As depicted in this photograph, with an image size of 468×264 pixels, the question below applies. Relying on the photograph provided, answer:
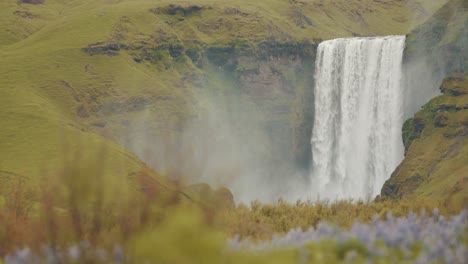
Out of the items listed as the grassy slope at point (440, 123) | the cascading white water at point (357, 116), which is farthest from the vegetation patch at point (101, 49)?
the grassy slope at point (440, 123)

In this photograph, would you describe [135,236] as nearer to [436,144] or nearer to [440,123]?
[436,144]

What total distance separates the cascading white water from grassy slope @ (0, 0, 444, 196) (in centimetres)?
1953

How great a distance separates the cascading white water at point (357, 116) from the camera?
254ft

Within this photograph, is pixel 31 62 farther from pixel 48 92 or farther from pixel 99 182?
pixel 99 182

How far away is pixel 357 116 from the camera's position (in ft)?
272

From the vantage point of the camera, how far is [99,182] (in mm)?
5777

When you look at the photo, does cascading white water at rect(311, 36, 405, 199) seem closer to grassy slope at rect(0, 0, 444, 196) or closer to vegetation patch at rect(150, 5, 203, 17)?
grassy slope at rect(0, 0, 444, 196)

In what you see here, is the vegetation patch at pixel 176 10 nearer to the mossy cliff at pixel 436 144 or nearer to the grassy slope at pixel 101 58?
the grassy slope at pixel 101 58

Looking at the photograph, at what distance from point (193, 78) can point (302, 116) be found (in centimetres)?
1755

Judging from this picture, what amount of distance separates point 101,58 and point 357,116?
38098 mm

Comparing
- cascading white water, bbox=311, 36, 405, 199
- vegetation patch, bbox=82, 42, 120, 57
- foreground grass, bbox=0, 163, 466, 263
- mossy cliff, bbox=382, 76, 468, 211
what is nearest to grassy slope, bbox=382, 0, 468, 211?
mossy cliff, bbox=382, 76, 468, 211

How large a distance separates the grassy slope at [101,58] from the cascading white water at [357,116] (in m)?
19.5

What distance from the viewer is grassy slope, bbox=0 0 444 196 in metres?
75.0

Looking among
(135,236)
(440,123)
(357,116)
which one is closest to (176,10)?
(357,116)
